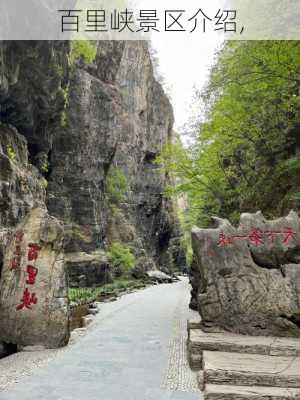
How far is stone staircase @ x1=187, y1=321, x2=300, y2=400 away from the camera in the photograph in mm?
4556

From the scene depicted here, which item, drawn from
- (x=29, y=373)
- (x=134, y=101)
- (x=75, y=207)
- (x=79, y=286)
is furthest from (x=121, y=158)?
(x=29, y=373)

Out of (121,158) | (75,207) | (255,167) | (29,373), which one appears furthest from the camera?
(121,158)

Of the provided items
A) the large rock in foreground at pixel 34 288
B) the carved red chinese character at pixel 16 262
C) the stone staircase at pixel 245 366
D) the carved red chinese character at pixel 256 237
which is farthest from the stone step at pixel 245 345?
the carved red chinese character at pixel 16 262

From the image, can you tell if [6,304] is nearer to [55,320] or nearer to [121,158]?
[55,320]

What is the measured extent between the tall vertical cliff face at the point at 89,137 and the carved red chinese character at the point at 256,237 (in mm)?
7322

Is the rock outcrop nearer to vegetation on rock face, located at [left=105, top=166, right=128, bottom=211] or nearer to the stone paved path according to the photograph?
vegetation on rock face, located at [left=105, top=166, right=128, bottom=211]

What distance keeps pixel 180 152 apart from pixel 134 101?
843 inches

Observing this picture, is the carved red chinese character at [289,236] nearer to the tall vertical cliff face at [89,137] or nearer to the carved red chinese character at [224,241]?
the carved red chinese character at [224,241]

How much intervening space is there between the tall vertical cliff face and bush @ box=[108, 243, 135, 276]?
4.98 ft

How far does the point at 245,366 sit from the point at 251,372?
0.29 metres

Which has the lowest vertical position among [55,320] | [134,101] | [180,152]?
[55,320]

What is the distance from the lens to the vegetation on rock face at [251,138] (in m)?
10.4

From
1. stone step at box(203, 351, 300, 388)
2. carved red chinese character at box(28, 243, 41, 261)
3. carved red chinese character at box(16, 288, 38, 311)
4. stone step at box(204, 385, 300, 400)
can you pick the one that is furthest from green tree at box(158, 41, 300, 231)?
carved red chinese character at box(16, 288, 38, 311)

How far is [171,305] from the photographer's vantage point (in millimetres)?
15406
